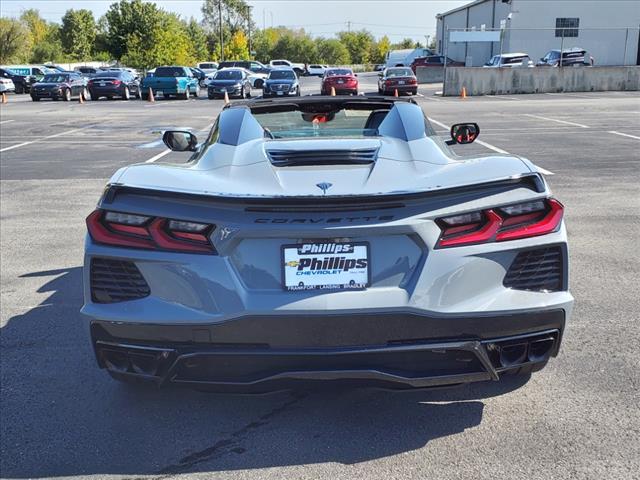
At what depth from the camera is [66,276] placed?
6.03m

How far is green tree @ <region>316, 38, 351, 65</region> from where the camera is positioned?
4766 inches

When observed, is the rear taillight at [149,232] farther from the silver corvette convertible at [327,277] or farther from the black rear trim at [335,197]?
the black rear trim at [335,197]

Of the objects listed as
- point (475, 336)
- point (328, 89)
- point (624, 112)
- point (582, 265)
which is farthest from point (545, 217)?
point (328, 89)

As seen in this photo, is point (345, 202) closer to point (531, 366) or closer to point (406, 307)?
point (406, 307)

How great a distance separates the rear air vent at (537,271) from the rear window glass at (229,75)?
34.3 meters

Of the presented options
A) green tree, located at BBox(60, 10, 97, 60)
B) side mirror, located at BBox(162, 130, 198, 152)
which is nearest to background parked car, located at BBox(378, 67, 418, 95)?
side mirror, located at BBox(162, 130, 198, 152)

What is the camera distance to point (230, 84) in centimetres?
3509

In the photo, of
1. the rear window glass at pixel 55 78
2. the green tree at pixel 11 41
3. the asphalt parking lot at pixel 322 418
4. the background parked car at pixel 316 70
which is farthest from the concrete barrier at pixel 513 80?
the green tree at pixel 11 41

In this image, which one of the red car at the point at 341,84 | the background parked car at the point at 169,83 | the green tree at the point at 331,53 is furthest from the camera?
the green tree at the point at 331,53

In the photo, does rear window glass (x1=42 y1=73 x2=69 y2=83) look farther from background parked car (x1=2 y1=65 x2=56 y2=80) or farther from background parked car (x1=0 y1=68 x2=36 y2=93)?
background parked car (x1=2 y1=65 x2=56 y2=80)

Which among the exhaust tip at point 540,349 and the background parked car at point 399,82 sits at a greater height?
the exhaust tip at point 540,349

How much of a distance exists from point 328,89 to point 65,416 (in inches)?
1239

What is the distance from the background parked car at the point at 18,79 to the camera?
4831cm

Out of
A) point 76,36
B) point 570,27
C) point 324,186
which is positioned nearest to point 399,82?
point 570,27
